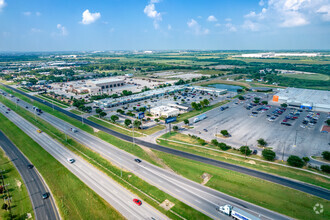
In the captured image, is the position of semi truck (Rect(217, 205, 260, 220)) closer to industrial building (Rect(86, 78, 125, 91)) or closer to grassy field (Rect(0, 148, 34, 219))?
grassy field (Rect(0, 148, 34, 219))

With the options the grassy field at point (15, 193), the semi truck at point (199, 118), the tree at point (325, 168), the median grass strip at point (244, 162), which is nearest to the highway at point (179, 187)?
the median grass strip at point (244, 162)

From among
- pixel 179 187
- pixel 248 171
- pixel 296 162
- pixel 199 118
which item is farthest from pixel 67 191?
pixel 199 118

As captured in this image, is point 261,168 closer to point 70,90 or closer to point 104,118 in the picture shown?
point 104,118

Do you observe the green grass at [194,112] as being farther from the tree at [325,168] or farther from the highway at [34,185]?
the highway at [34,185]

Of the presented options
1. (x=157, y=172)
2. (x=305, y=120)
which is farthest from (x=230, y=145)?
(x=305, y=120)

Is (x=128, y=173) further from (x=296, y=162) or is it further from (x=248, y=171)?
(x=296, y=162)

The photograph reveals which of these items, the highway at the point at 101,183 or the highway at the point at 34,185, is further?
the highway at the point at 34,185
